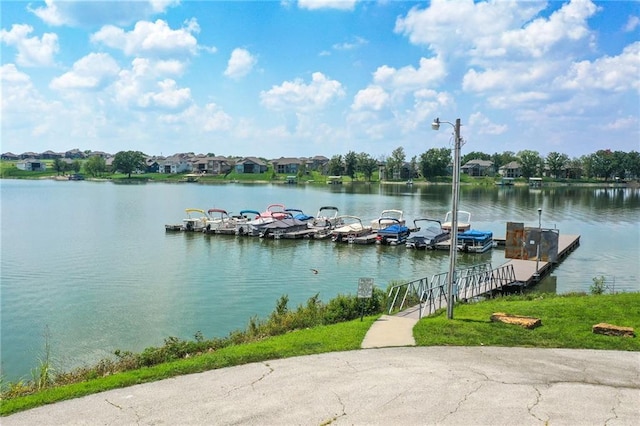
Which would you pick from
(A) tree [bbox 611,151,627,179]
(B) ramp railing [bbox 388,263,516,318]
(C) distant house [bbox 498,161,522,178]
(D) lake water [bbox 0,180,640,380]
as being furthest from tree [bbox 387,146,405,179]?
(B) ramp railing [bbox 388,263,516,318]

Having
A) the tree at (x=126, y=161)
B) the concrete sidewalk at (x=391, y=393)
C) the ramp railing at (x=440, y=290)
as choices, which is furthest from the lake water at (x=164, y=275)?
the tree at (x=126, y=161)

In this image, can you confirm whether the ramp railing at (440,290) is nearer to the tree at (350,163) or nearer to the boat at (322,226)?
the boat at (322,226)

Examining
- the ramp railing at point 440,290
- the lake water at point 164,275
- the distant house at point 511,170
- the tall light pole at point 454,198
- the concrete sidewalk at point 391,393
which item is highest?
the distant house at point 511,170

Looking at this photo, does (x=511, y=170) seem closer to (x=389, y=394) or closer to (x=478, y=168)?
(x=478, y=168)

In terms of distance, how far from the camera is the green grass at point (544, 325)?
13.9m

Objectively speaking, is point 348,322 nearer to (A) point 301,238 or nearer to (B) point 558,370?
(B) point 558,370

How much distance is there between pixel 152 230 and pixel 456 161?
143 feet

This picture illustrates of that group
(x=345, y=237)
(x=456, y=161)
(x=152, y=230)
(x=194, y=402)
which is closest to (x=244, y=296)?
(x=456, y=161)

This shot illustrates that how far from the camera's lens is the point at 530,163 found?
174 metres

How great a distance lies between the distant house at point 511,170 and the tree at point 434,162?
942 inches

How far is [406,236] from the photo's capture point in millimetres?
48188

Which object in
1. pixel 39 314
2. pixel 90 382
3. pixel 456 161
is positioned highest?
pixel 456 161

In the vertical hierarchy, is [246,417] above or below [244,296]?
above

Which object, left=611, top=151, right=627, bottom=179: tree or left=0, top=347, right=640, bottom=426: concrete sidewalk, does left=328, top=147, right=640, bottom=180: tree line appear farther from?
left=0, top=347, right=640, bottom=426: concrete sidewalk
